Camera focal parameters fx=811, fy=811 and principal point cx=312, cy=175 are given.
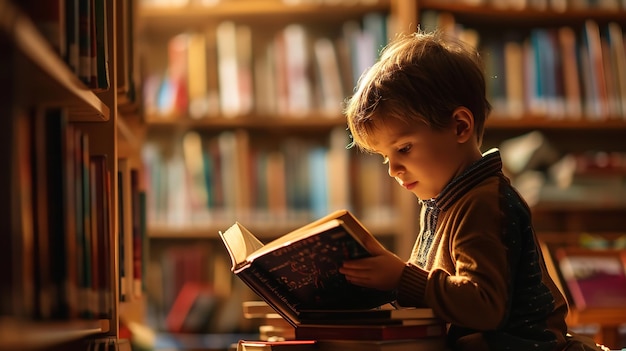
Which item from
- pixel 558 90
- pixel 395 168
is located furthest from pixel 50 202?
pixel 558 90

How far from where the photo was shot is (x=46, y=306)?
982 millimetres

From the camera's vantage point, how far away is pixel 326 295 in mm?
1303

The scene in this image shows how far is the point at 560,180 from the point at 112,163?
1914mm

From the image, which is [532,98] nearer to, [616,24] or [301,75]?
[616,24]

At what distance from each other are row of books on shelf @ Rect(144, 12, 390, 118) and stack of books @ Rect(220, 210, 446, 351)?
5.63 ft

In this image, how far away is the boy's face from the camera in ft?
4.44

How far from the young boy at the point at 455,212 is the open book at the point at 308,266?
1.6 inches

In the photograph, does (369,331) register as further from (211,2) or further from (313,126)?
(211,2)

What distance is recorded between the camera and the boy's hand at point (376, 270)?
1.21 meters

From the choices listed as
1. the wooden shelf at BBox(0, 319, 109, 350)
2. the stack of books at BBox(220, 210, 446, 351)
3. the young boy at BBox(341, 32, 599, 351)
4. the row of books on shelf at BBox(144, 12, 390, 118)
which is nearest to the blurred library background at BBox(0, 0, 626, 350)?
the row of books on shelf at BBox(144, 12, 390, 118)

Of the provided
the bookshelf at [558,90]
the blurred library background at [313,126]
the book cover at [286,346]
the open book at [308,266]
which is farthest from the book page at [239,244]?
the bookshelf at [558,90]

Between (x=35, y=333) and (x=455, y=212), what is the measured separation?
0.70 metres

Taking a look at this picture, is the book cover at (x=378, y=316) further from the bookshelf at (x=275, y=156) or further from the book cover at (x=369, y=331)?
the bookshelf at (x=275, y=156)

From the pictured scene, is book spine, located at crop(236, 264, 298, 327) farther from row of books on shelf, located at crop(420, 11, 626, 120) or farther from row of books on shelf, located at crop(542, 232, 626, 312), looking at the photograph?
row of books on shelf, located at crop(420, 11, 626, 120)
